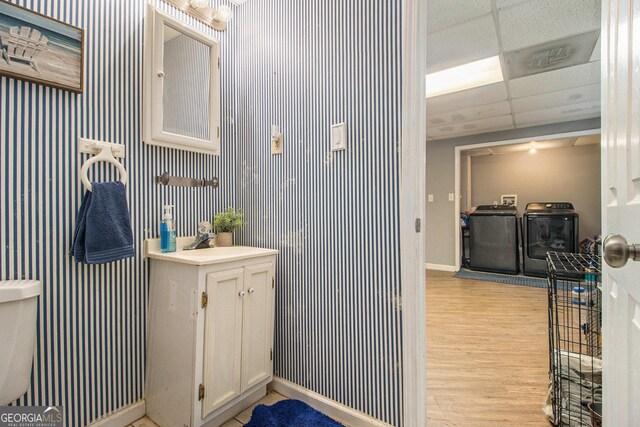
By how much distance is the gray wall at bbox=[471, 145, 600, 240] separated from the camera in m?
4.99

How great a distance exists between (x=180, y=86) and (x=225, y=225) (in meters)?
0.82

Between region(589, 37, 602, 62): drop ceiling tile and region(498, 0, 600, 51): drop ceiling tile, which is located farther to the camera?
region(589, 37, 602, 62): drop ceiling tile

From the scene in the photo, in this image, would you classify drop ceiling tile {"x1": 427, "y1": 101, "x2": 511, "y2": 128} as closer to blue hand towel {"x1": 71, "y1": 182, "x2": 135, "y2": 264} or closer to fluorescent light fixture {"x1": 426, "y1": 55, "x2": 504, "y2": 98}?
fluorescent light fixture {"x1": 426, "y1": 55, "x2": 504, "y2": 98}

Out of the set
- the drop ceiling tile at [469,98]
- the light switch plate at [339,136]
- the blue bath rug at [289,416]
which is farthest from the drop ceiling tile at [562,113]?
the blue bath rug at [289,416]

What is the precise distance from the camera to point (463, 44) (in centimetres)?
239

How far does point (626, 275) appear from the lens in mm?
558

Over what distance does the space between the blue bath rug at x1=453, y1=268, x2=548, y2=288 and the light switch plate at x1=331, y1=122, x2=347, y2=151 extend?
12.8 feet

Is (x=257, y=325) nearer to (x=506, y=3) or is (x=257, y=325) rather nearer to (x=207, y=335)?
(x=207, y=335)

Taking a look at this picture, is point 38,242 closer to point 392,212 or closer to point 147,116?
point 147,116

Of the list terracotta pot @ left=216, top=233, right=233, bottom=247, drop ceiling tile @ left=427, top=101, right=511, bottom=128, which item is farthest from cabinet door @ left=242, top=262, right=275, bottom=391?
drop ceiling tile @ left=427, top=101, right=511, bottom=128

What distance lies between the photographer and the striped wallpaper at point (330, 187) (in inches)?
53.4

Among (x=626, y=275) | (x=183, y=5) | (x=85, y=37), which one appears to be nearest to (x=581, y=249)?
(x=626, y=275)

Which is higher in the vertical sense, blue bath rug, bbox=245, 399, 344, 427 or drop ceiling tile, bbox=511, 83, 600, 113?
drop ceiling tile, bbox=511, 83, 600, 113
